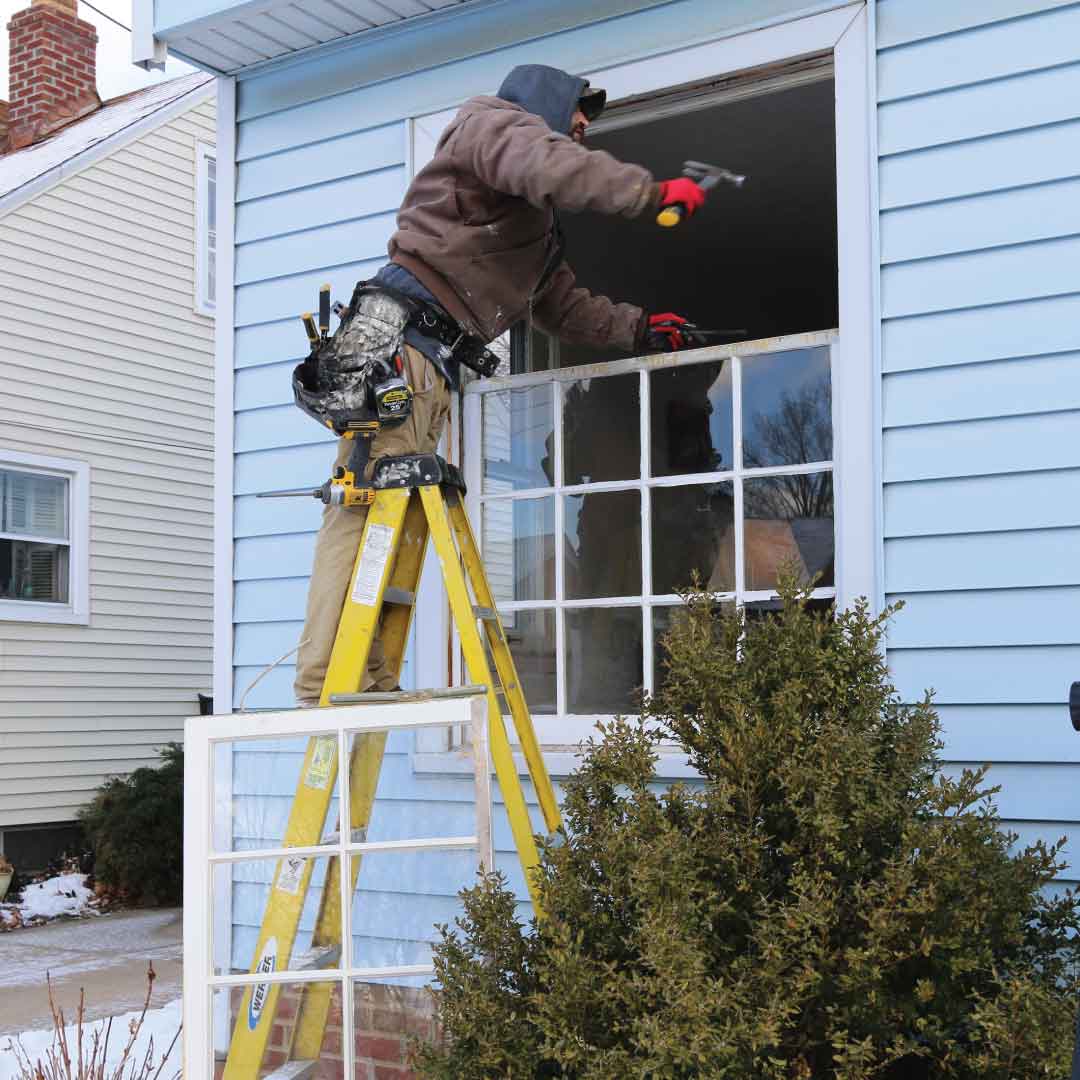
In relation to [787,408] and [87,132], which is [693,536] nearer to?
[787,408]

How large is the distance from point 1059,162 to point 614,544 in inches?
65.2

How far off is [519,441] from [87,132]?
8.26 m

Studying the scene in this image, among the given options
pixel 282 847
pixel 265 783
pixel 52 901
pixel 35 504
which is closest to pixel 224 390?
pixel 265 783

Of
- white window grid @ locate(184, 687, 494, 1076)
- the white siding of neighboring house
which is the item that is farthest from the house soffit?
the white siding of neighboring house

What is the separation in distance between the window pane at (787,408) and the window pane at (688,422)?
0.32ft

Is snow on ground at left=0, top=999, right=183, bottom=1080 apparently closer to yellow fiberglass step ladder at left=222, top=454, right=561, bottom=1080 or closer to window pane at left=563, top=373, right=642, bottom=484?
yellow fiberglass step ladder at left=222, top=454, right=561, bottom=1080

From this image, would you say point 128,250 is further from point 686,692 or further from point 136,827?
point 686,692

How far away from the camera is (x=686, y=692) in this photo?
9.32 ft

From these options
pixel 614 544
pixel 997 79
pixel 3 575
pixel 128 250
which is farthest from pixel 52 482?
pixel 997 79

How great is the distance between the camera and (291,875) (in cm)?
312

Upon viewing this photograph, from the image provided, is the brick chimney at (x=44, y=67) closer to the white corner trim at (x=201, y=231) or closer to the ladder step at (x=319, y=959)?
the white corner trim at (x=201, y=231)

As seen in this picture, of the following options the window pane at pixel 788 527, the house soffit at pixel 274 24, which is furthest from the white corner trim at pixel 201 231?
the window pane at pixel 788 527

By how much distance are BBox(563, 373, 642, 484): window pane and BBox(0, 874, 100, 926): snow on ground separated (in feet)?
19.7

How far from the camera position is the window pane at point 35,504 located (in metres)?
9.86
